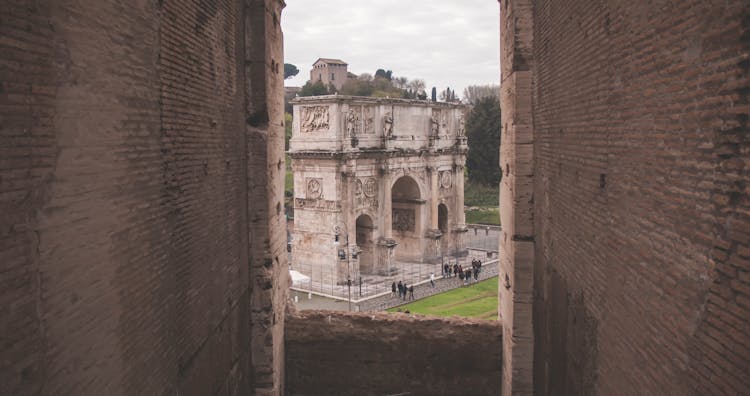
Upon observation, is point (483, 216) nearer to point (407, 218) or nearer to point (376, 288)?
point (407, 218)

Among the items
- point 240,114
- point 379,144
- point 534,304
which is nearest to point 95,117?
point 240,114

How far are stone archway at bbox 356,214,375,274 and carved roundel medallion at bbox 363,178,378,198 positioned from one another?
1152 mm

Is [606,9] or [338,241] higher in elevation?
[606,9]

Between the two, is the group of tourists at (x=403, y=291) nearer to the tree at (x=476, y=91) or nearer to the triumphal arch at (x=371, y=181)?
the triumphal arch at (x=371, y=181)

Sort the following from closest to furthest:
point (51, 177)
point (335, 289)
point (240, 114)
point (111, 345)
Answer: point (51, 177)
point (111, 345)
point (240, 114)
point (335, 289)

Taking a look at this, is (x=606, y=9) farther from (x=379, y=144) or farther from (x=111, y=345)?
(x=379, y=144)

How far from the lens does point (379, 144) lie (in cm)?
2802

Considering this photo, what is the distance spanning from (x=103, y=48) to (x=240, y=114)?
3.54 metres

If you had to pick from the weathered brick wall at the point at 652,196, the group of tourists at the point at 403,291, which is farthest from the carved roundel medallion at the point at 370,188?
the weathered brick wall at the point at 652,196

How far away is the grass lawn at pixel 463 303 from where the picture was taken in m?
21.2

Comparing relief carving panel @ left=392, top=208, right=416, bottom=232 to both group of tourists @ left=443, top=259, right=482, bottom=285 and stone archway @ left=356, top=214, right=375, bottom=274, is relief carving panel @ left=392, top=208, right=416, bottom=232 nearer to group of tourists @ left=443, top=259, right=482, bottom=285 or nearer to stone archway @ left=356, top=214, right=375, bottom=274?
stone archway @ left=356, top=214, right=375, bottom=274

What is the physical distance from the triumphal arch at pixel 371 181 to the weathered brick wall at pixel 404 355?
1746 centimetres

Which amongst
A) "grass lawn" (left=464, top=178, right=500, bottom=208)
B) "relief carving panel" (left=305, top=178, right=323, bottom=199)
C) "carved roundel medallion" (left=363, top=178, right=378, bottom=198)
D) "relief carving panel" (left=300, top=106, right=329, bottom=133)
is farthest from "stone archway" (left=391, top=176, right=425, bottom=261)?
"grass lawn" (left=464, top=178, right=500, bottom=208)

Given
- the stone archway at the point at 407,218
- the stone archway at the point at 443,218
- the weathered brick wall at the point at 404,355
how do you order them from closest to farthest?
the weathered brick wall at the point at 404,355, the stone archway at the point at 407,218, the stone archway at the point at 443,218
